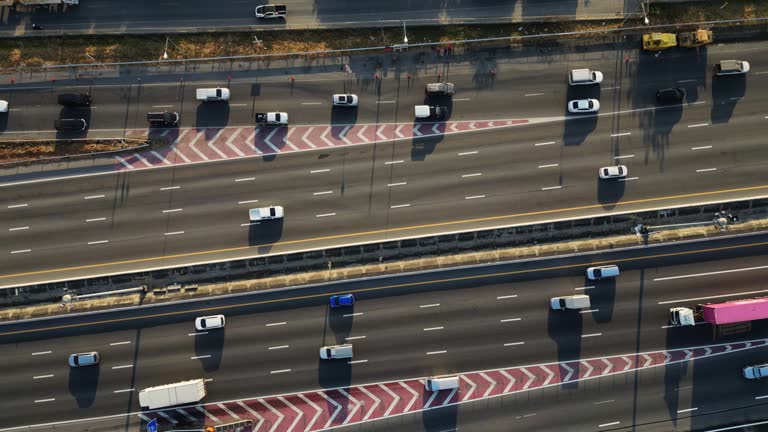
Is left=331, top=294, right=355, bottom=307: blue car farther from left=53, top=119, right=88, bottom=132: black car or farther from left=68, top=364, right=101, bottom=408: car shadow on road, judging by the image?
left=53, top=119, right=88, bottom=132: black car

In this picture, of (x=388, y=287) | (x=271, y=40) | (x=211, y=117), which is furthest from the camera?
(x=271, y=40)

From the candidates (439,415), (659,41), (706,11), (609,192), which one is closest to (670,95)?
(659,41)

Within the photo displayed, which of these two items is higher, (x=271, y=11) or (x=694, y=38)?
(x=271, y=11)

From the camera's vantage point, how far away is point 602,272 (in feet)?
200

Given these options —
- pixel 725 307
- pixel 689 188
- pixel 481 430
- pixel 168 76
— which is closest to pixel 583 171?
pixel 689 188

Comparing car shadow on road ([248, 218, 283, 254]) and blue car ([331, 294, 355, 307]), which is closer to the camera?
blue car ([331, 294, 355, 307])

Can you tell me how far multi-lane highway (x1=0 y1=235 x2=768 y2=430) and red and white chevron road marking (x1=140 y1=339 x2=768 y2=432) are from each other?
987mm

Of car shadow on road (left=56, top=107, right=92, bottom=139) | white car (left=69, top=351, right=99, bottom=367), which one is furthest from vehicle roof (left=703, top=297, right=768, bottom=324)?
car shadow on road (left=56, top=107, right=92, bottom=139)

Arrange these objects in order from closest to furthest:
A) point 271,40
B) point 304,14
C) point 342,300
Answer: point 342,300 → point 271,40 → point 304,14

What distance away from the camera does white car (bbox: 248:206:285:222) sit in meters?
61.4

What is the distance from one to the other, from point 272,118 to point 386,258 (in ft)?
73.2

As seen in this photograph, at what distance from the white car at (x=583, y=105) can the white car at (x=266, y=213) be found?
38319 mm

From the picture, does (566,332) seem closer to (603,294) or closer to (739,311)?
(603,294)

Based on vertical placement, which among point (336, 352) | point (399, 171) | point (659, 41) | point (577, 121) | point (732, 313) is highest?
point (659, 41)
